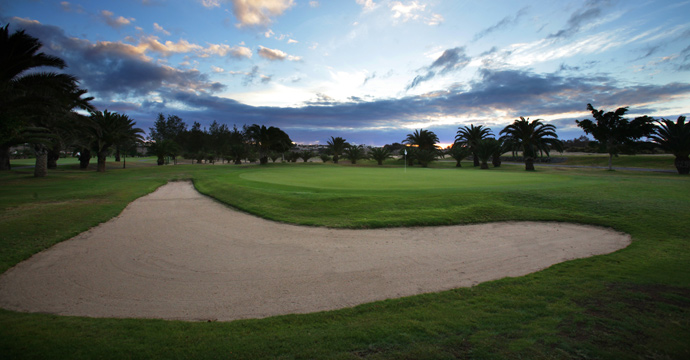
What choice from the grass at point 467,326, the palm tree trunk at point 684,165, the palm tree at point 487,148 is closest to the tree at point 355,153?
the palm tree at point 487,148

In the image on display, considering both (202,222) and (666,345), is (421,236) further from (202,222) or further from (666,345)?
(202,222)

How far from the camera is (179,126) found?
116 metres

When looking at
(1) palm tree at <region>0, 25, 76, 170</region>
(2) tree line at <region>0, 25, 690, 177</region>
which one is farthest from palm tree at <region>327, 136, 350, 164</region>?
(1) palm tree at <region>0, 25, 76, 170</region>

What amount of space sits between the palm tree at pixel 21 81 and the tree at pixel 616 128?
2101 inches

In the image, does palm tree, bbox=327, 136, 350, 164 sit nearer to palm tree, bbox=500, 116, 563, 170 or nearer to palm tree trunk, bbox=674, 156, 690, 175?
palm tree, bbox=500, 116, 563, 170

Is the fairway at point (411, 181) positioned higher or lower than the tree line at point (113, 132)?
lower

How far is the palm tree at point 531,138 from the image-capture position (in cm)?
3962

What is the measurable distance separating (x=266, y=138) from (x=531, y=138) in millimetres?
42191

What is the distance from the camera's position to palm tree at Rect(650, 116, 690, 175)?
28.9 meters

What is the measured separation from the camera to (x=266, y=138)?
55.6 m

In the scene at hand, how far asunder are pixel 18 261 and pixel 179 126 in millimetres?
124290

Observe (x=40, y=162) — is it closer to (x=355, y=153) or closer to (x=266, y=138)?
(x=266, y=138)

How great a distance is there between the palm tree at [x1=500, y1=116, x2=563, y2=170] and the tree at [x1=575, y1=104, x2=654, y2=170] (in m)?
3.81

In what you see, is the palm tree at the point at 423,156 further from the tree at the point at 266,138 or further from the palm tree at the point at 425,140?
the tree at the point at 266,138
